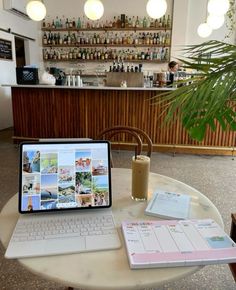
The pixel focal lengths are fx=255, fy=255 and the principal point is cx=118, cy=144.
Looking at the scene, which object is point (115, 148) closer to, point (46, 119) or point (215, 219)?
point (46, 119)

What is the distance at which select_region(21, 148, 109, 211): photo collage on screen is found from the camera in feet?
3.18

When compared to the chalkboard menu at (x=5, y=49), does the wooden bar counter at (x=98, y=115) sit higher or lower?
lower

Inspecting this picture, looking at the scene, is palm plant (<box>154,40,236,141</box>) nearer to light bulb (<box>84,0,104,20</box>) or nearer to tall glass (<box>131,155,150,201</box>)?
tall glass (<box>131,155,150,201</box>)

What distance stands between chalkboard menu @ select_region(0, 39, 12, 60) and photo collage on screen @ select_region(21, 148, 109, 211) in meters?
5.33

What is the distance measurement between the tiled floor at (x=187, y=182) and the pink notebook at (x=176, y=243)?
89 centimetres

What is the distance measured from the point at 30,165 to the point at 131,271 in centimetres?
54

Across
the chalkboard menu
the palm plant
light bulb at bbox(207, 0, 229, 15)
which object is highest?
light bulb at bbox(207, 0, 229, 15)

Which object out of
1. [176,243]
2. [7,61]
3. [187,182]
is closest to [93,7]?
[7,61]

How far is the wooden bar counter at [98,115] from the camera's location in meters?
4.13

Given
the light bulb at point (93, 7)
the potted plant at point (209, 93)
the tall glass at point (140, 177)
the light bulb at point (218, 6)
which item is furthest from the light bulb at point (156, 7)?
the tall glass at point (140, 177)

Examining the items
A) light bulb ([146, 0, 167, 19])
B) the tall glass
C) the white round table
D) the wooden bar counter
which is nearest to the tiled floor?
the wooden bar counter

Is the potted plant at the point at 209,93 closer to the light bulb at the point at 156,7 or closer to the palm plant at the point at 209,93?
the palm plant at the point at 209,93

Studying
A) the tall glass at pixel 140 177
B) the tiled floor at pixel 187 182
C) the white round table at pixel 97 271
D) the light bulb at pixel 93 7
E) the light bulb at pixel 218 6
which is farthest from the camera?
the light bulb at pixel 93 7

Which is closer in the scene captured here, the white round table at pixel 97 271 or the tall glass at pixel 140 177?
the white round table at pixel 97 271
